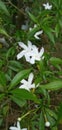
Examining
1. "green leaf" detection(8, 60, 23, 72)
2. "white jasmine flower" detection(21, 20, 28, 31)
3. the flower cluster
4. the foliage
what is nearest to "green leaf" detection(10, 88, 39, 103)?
the foliage

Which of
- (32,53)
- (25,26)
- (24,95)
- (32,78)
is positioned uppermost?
(25,26)

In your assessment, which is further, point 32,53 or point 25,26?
point 25,26

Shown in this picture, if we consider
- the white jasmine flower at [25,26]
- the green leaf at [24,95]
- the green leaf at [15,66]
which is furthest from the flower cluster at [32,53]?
the white jasmine flower at [25,26]

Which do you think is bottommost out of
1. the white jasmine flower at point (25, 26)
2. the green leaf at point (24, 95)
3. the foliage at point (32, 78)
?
the green leaf at point (24, 95)

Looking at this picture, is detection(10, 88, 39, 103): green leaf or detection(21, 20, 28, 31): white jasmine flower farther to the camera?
detection(21, 20, 28, 31): white jasmine flower

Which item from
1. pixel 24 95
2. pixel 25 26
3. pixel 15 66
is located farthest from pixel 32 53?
pixel 25 26

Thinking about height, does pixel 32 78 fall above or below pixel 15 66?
below

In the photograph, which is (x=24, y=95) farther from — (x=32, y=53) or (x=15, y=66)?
(x=15, y=66)

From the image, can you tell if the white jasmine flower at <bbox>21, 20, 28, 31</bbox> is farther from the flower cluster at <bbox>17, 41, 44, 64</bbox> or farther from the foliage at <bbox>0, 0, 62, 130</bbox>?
the flower cluster at <bbox>17, 41, 44, 64</bbox>

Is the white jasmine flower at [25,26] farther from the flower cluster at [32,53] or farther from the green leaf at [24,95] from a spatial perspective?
the green leaf at [24,95]

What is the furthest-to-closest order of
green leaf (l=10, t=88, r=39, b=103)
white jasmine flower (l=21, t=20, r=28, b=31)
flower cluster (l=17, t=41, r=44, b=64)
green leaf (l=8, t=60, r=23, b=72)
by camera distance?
1. white jasmine flower (l=21, t=20, r=28, b=31)
2. green leaf (l=8, t=60, r=23, b=72)
3. flower cluster (l=17, t=41, r=44, b=64)
4. green leaf (l=10, t=88, r=39, b=103)

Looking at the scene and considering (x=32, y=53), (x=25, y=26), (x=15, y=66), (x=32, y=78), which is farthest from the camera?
(x=25, y=26)

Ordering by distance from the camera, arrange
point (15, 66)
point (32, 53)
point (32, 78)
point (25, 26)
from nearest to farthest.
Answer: point (32, 78), point (32, 53), point (15, 66), point (25, 26)

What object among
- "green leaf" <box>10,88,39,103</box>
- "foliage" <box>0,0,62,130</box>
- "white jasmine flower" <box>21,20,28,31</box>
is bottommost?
"green leaf" <box>10,88,39,103</box>
